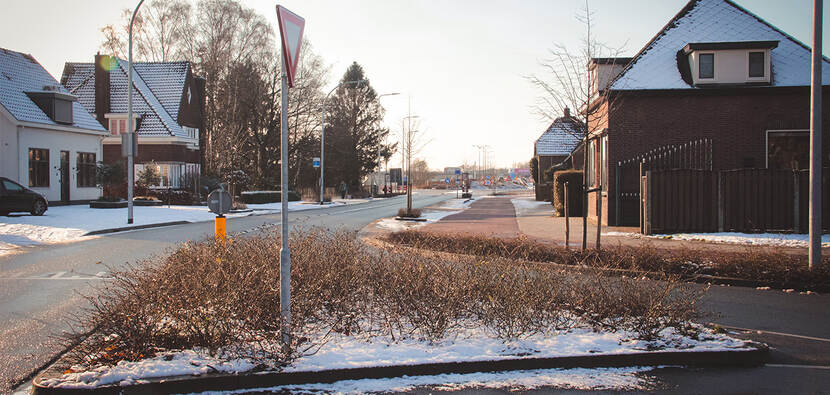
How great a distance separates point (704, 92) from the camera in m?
18.7

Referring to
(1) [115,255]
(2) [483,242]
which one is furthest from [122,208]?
(2) [483,242]

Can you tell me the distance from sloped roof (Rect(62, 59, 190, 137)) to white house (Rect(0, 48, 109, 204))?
6.86 meters

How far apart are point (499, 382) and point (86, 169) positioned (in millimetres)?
33570

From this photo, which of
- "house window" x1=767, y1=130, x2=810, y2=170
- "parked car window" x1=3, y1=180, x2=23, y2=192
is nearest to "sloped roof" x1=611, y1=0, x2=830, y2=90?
"house window" x1=767, y1=130, x2=810, y2=170

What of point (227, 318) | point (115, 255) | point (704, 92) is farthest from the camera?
point (704, 92)

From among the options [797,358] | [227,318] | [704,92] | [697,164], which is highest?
[704,92]

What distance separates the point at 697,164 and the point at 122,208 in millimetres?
24892

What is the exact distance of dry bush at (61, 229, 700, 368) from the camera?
5125 millimetres

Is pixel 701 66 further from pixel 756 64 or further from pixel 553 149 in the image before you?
pixel 553 149

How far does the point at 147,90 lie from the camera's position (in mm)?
42000

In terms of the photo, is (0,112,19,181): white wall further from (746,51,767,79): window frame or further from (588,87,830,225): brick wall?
(746,51,767,79): window frame

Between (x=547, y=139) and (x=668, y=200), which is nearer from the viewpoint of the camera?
(x=668, y=200)

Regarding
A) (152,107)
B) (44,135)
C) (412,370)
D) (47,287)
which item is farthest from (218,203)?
(152,107)

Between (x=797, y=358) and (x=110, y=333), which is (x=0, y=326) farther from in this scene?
(x=797, y=358)
